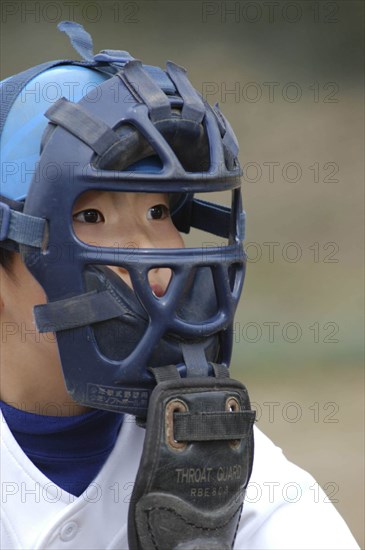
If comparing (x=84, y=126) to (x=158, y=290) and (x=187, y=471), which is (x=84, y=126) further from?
(x=187, y=471)

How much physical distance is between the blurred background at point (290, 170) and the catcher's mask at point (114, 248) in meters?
2.00

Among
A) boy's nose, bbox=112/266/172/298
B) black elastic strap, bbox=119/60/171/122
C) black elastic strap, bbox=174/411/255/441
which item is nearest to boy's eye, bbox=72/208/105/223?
boy's nose, bbox=112/266/172/298

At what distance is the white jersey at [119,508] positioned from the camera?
2297 millimetres

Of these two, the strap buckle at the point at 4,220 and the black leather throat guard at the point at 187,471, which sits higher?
the strap buckle at the point at 4,220

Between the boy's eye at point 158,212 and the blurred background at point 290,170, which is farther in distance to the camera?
the blurred background at point 290,170

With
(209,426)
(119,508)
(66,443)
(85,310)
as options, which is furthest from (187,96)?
(119,508)

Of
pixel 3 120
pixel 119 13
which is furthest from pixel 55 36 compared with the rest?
pixel 3 120

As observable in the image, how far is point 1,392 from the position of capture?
7.77 feet

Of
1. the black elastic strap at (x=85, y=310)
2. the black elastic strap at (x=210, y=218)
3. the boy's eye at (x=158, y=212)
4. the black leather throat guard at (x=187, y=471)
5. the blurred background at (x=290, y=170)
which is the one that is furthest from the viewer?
the blurred background at (x=290, y=170)

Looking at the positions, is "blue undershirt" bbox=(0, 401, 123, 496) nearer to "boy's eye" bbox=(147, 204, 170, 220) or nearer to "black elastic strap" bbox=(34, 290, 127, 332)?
"black elastic strap" bbox=(34, 290, 127, 332)

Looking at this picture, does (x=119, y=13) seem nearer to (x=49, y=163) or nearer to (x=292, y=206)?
(x=292, y=206)

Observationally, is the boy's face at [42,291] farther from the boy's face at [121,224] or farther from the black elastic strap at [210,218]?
the black elastic strap at [210,218]

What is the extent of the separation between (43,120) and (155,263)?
1.30ft

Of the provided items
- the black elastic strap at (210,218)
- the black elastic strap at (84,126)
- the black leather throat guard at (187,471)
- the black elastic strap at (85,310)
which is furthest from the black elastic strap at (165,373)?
the black elastic strap at (210,218)
